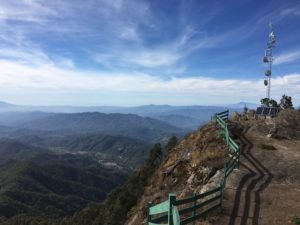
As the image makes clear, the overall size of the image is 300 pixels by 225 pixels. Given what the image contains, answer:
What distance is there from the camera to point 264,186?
17.2 m

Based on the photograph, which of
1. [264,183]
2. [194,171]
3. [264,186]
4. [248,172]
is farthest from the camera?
[194,171]

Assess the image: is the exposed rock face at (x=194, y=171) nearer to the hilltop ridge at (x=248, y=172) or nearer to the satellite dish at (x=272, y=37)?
the hilltop ridge at (x=248, y=172)

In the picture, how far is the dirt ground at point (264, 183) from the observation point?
13.1 m

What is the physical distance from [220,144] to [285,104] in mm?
37475

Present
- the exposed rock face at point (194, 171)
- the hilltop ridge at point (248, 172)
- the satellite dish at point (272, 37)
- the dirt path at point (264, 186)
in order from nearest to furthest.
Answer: the dirt path at point (264, 186) < the hilltop ridge at point (248, 172) < the exposed rock face at point (194, 171) < the satellite dish at point (272, 37)

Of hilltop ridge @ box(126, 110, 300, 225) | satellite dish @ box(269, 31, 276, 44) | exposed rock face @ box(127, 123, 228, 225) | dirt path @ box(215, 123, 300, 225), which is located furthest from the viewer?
satellite dish @ box(269, 31, 276, 44)

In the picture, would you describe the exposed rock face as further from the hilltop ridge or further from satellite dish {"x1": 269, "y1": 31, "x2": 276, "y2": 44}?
satellite dish {"x1": 269, "y1": 31, "x2": 276, "y2": 44}

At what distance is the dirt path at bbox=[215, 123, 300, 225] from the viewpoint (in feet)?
42.8

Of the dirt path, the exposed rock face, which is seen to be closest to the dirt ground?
the dirt path

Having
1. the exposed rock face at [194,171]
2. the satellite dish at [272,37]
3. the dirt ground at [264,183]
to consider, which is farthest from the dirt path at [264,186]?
the satellite dish at [272,37]

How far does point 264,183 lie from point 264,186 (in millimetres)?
533

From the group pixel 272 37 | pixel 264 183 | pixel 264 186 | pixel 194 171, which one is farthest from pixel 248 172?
pixel 272 37

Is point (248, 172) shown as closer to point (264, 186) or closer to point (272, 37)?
point (264, 186)

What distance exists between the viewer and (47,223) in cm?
13725
